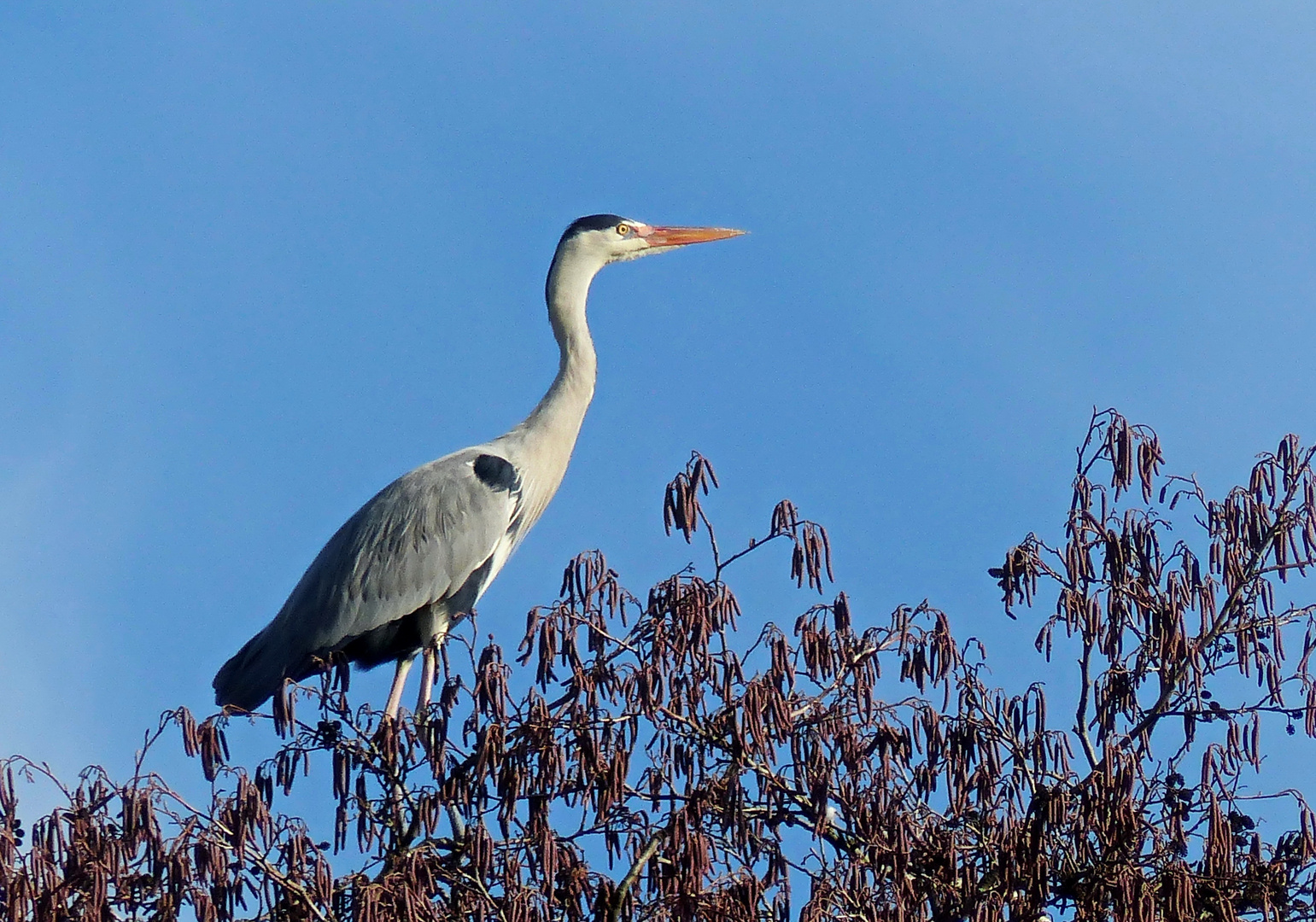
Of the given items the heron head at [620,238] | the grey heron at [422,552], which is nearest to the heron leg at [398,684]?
the grey heron at [422,552]

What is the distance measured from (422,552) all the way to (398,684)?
56 cm

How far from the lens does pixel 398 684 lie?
6902 millimetres

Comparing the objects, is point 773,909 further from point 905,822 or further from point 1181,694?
point 1181,694

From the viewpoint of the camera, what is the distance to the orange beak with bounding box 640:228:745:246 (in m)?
8.51

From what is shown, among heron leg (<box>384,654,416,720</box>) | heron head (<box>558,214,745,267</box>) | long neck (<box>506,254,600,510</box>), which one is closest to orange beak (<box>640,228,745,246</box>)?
heron head (<box>558,214,745,267</box>)

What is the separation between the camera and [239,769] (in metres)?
3.82

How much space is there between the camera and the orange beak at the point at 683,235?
851 cm

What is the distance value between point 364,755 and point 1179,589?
205 cm

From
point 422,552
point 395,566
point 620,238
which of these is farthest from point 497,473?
point 620,238

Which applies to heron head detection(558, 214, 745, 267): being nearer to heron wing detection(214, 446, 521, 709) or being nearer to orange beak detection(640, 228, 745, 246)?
orange beak detection(640, 228, 745, 246)

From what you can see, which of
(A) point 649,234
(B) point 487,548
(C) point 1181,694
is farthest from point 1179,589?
(A) point 649,234

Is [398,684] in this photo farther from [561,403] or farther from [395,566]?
[561,403]

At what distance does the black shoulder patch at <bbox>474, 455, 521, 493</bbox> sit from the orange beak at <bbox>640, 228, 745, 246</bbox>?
1.57 m

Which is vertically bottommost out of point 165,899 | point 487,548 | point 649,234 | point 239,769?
point 165,899
